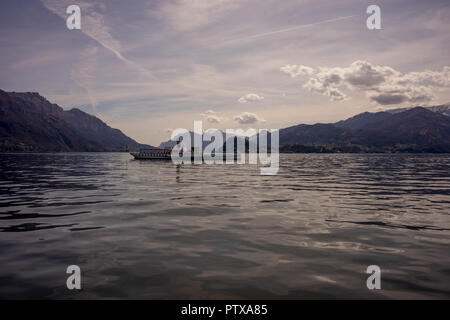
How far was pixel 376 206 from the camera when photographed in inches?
862

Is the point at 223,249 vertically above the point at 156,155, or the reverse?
the point at 156,155

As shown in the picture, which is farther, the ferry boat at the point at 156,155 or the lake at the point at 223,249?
the ferry boat at the point at 156,155

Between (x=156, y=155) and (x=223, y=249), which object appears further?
(x=156, y=155)

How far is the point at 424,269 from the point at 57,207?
22.1m

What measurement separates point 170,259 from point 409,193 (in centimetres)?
2785

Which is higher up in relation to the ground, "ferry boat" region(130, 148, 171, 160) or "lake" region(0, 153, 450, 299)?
"ferry boat" region(130, 148, 171, 160)

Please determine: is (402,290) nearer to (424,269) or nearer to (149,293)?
(424,269)

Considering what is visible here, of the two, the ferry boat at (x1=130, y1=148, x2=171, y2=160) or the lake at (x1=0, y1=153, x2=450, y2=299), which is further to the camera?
the ferry boat at (x1=130, y1=148, x2=171, y2=160)

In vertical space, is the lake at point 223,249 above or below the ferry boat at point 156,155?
below
